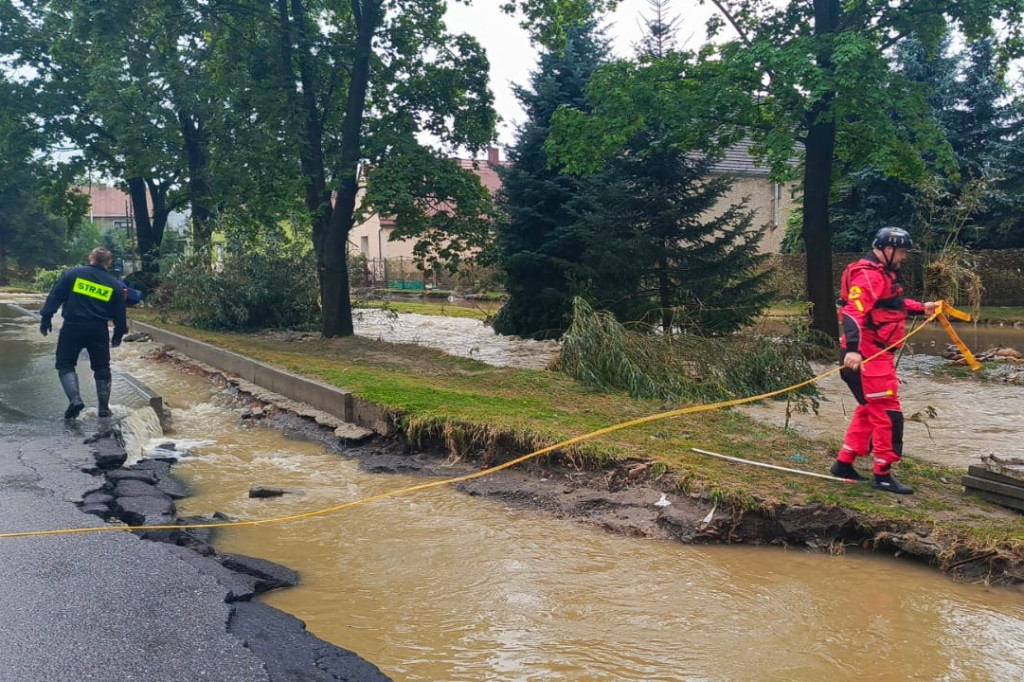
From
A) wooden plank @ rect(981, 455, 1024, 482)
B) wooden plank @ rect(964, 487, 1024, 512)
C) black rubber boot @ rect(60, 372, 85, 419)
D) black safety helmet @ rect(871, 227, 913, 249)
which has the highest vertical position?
black safety helmet @ rect(871, 227, 913, 249)

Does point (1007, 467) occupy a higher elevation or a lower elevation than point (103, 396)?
lower

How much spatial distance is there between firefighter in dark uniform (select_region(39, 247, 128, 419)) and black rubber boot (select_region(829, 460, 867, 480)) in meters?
7.31

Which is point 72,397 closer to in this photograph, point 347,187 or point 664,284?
point 347,187

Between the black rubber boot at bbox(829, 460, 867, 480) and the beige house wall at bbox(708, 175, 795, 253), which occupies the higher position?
the beige house wall at bbox(708, 175, 795, 253)

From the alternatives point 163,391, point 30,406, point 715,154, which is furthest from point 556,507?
point 715,154

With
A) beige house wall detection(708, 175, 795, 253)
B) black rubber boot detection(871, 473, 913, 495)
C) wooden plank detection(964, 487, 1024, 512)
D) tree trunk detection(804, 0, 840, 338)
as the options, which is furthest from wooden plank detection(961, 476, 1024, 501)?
beige house wall detection(708, 175, 795, 253)

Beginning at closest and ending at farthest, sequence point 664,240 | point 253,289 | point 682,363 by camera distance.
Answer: point 682,363 < point 664,240 < point 253,289

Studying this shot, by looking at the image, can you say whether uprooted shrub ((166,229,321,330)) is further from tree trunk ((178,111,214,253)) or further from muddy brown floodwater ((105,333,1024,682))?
muddy brown floodwater ((105,333,1024,682))

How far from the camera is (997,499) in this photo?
5820 millimetres

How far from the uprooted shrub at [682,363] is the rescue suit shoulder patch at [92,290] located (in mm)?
5601

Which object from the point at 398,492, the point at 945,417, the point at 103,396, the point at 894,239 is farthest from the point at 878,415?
the point at 103,396

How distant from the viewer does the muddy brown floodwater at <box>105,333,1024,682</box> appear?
4.20 meters

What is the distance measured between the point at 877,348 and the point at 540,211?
1370 centimetres

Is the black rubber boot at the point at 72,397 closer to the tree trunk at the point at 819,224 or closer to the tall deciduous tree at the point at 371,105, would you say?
the tall deciduous tree at the point at 371,105
